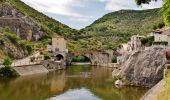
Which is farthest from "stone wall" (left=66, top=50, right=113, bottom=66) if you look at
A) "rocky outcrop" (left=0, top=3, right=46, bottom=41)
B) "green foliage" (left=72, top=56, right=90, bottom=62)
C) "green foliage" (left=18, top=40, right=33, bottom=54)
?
"green foliage" (left=18, top=40, right=33, bottom=54)

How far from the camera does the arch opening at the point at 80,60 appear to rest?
478 feet

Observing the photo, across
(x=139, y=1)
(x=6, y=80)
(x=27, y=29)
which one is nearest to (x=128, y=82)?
(x=6, y=80)

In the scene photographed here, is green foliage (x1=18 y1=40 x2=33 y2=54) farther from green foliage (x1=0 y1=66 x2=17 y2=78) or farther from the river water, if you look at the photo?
the river water

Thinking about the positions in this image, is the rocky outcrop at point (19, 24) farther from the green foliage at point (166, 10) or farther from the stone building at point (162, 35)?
the green foliage at point (166, 10)

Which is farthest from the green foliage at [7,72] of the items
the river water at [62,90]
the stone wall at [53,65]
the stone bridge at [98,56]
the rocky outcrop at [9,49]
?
the stone bridge at [98,56]

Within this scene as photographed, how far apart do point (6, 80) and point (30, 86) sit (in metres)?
7.15

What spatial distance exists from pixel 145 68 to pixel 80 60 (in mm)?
83068

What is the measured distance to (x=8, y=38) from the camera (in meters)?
110

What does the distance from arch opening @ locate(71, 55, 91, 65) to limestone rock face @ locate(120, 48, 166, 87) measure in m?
73.9

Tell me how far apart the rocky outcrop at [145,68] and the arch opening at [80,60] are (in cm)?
7384

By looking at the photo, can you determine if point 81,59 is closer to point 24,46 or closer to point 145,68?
point 24,46

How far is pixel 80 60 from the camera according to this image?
150 m

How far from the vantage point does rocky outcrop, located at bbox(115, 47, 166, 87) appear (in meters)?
65.6

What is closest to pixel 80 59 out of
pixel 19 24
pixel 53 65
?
pixel 19 24
